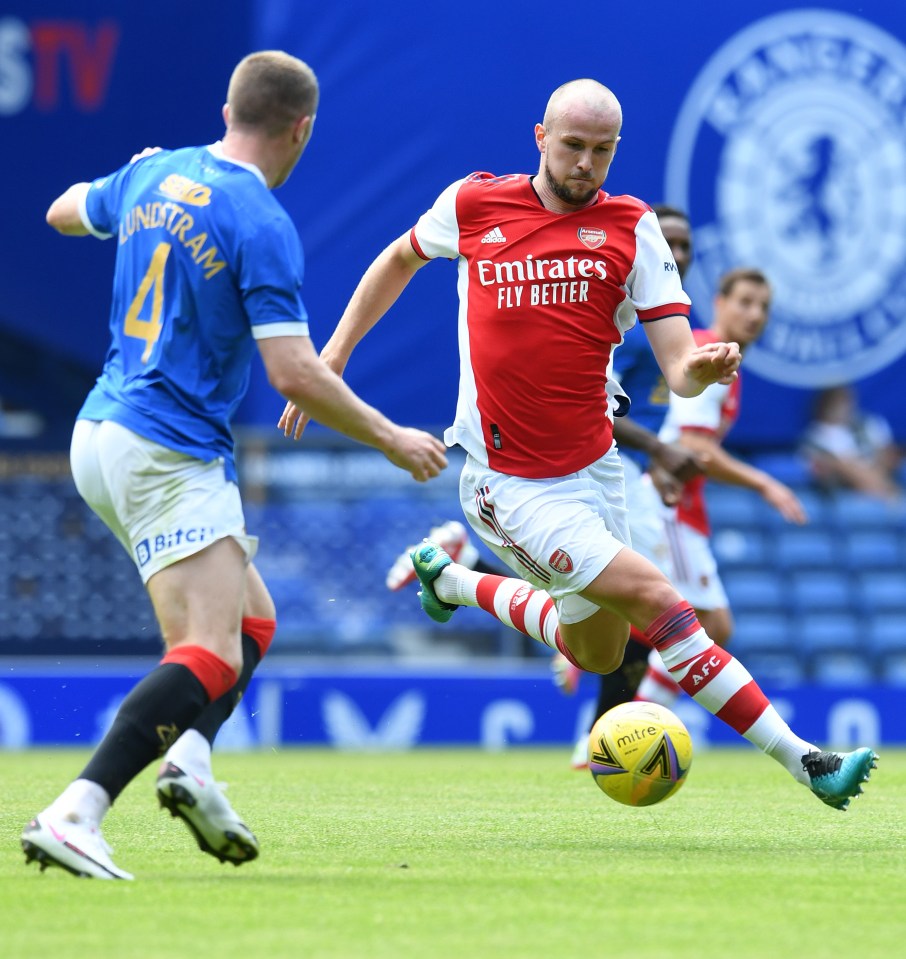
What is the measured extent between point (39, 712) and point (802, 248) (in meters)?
6.44

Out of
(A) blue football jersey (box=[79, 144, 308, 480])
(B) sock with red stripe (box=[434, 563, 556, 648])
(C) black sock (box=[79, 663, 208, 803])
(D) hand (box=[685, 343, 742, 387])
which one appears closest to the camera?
(C) black sock (box=[79, 663, 208, 803])

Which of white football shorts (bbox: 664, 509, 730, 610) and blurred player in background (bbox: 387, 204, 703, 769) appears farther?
white football shorts (bbox: 664, 509, 730, 610)

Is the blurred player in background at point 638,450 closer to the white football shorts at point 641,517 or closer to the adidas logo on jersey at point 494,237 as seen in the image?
the white football shorts at point 641,517

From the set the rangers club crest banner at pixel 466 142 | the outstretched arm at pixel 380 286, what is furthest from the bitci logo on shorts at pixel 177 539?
the rangers club crest banner at pixel 466 142

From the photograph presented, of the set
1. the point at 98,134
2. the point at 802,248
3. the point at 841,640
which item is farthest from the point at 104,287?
the point at 841,640

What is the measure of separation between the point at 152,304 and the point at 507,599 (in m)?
2.64

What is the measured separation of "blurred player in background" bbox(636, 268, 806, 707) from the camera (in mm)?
9164

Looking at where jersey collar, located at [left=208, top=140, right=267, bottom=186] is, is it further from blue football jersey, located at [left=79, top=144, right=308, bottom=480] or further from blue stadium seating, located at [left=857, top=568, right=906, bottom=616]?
A: blue stadium seating, located at [left=857, top=568, right=906, bottom=616]

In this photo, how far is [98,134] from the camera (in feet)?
43.8

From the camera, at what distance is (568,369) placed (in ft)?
20.2

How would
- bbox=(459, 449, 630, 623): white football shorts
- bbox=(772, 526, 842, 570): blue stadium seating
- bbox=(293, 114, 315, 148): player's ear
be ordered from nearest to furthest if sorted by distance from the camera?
bbox=(293, 114, 315, 148): player's ear
bbox=(459, 449, 630, 623): white football shorts
bbox=(772, 526, 842, 570): blue stadium seating

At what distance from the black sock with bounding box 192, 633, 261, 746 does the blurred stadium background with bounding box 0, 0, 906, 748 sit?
7.36 m

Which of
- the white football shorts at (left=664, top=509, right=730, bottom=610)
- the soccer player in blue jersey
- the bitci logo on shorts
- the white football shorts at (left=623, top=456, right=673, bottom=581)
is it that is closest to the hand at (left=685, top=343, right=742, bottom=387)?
the soccer player in blue jersey

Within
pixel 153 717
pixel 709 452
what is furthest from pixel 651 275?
pixel 709 452
